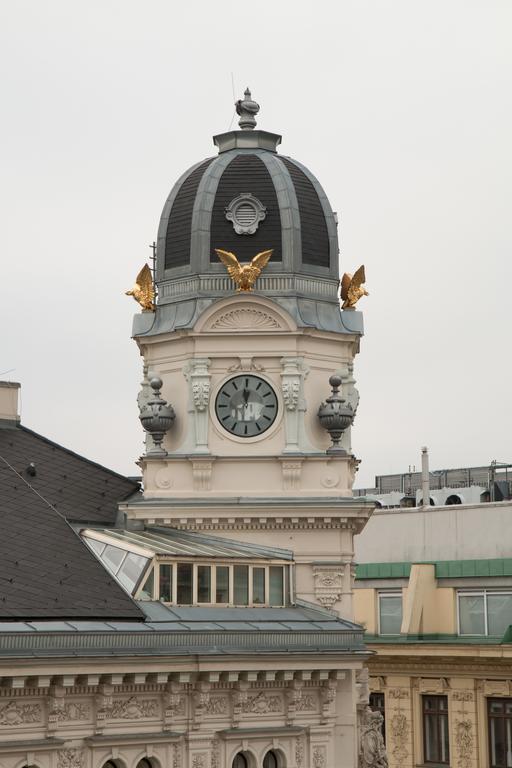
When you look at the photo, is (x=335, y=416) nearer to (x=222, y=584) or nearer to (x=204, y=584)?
(x=222, y=584)

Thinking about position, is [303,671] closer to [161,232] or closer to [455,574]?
[161,232]

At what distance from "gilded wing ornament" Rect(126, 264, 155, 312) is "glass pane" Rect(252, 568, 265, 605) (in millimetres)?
11499

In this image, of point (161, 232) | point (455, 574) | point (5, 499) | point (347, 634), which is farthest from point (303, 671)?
point (455, 574)

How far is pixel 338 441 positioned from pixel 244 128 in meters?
12.6

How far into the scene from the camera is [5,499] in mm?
60438

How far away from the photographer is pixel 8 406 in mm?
69500

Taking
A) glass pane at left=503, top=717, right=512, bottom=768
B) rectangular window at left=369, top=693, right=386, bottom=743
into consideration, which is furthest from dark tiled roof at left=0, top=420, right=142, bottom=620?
rectangular window at left=369, top=693, right=386, bottom=743

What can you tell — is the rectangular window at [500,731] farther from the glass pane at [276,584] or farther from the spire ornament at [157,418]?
the spire ornament at [157,418]

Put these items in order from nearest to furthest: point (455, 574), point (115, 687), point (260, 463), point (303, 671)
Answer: point (115, 687) < point (303, 671) < point (260, 463) < point (455, 574)

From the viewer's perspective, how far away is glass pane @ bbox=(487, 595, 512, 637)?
9019 centimetres

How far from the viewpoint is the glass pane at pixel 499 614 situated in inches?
3551

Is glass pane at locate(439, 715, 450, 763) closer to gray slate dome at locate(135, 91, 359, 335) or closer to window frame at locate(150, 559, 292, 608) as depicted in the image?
gray slate dome at locate(135, 91, 359, 335)

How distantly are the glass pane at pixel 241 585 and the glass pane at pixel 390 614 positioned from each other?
34034 mm

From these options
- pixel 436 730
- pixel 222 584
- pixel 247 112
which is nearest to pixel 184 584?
pixel 222 584
